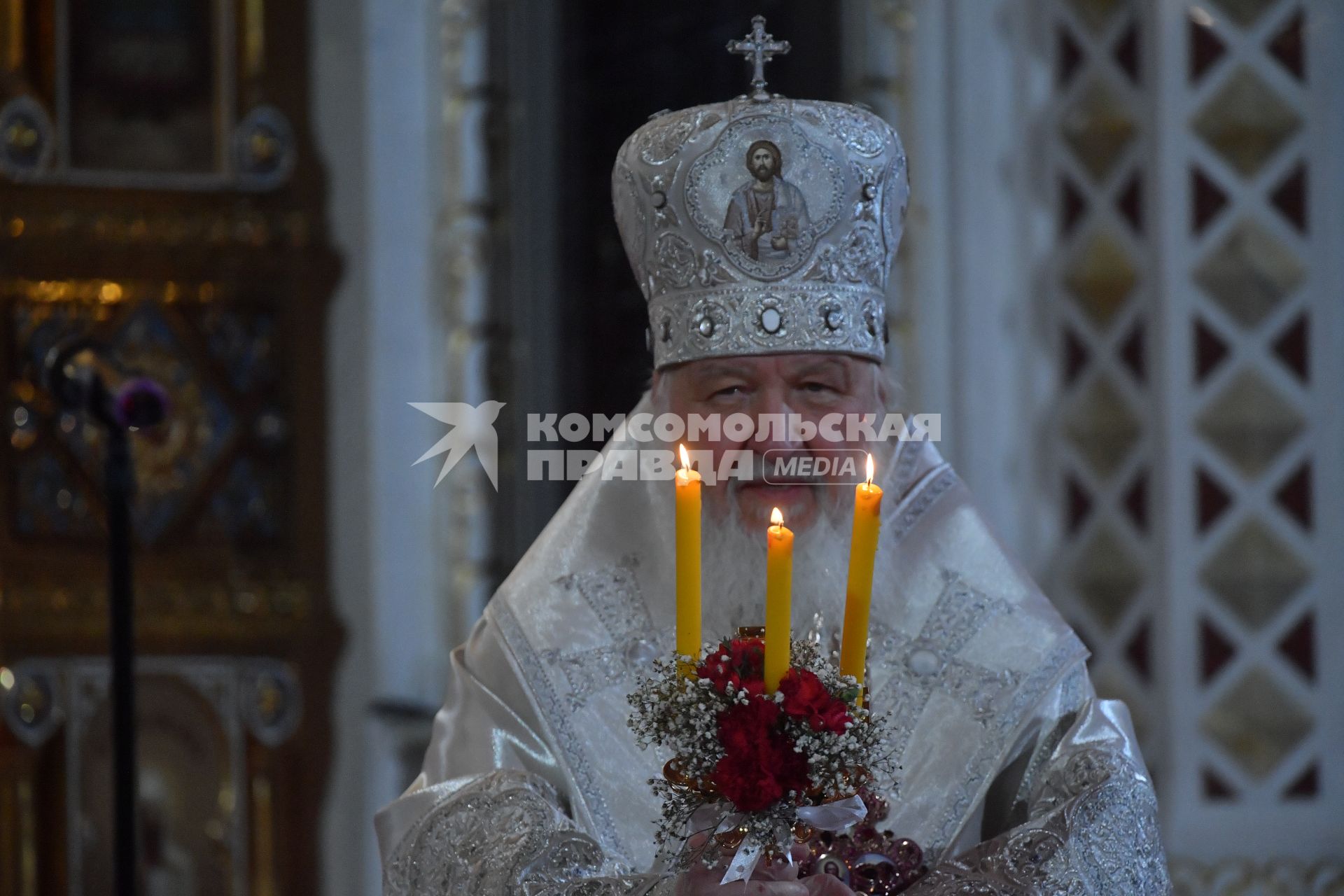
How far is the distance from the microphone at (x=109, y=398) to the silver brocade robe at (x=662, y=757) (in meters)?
0.76

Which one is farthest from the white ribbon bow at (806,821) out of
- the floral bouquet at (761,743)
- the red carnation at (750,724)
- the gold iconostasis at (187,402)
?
the gold iconostasis at (187,402)

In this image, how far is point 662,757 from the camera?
2.44 m

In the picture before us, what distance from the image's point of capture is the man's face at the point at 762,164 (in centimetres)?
252

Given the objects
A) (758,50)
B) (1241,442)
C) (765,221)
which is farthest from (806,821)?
(1241,442)

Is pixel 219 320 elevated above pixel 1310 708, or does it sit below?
above

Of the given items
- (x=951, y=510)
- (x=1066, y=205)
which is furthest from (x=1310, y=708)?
(x=951, y=510)

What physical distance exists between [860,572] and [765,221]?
36.1 inches

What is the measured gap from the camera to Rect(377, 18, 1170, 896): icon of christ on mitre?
228 centimetres

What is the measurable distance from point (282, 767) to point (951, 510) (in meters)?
2.86

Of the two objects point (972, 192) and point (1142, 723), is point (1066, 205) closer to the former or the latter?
point (972, 192)

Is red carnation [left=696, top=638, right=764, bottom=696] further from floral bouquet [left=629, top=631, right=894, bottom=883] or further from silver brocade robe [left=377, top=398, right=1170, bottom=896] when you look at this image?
silver brocade robe [left=377, top=398, right=1170, bottom=896]

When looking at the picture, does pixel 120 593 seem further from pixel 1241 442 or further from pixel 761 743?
pixel 1241 442

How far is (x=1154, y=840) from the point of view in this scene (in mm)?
2223

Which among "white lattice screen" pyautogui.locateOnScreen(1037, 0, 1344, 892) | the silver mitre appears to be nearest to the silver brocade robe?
the silver mitre
